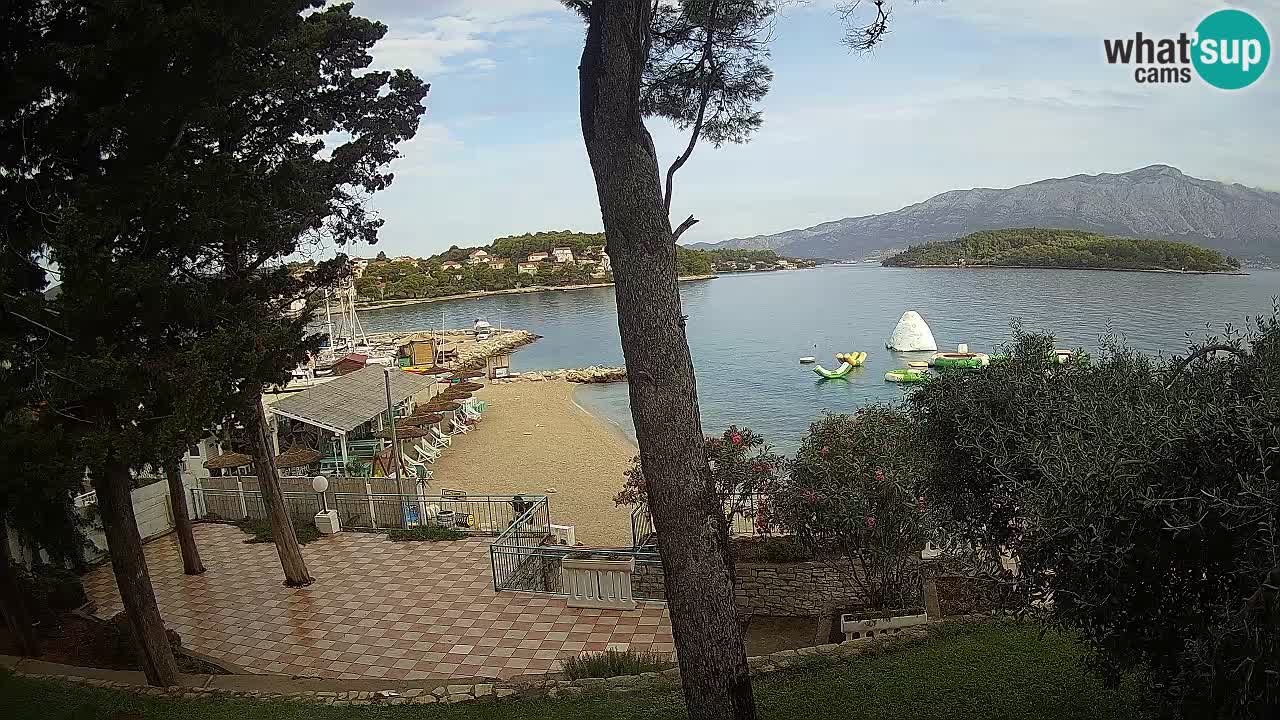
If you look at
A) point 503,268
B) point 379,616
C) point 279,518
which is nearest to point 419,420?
point 279,518

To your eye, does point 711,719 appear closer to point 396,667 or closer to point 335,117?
point 396,667

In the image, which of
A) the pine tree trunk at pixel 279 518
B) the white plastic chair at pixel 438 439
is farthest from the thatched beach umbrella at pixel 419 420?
the pine tree trunk at pixel 279 518

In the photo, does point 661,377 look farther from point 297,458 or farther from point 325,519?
point 297,458

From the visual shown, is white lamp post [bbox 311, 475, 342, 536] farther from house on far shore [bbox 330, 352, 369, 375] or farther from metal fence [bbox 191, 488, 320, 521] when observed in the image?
house on far shore [bbox 330, 352, 369, 375]

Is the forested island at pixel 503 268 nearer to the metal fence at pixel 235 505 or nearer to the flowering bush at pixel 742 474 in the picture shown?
the metal fence at pixel 235 505

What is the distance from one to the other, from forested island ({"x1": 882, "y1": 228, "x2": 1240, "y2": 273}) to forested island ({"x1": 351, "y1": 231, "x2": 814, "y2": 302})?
122 ft

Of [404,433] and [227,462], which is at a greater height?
[227,462]

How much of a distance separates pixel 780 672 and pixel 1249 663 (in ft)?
11.2

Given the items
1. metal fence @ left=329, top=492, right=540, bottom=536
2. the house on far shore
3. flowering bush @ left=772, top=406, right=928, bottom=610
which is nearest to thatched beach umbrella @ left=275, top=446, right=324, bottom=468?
metal fence @ left=329, top=492, right=540, bottom=536

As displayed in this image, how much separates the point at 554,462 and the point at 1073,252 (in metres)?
54.8

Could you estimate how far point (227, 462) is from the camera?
14.0 m

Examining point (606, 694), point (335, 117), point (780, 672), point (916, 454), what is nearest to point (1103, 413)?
point (916, 454)

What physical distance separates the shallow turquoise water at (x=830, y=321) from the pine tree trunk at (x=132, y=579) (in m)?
10.9

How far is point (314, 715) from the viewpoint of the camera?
495 cm
